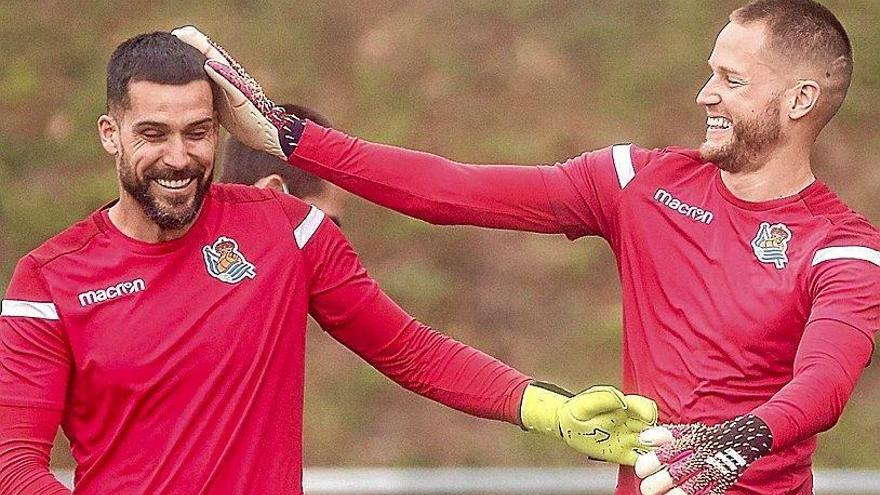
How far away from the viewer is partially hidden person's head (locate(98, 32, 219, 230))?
148 inches

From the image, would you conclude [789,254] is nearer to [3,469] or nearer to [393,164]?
[393,164]

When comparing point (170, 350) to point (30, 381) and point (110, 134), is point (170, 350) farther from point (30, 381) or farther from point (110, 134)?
point (110, 134)

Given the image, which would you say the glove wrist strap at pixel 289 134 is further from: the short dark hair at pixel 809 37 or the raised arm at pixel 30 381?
the short dark hair at pixel 809 37

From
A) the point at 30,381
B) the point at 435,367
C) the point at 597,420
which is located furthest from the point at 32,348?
the point at 597,420

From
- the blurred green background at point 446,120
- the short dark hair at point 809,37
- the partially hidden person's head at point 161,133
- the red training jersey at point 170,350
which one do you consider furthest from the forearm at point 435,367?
the blurred green background at point 446,120

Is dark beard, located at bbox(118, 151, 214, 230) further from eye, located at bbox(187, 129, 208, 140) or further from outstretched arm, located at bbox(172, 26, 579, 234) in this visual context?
outstretched arm, located at bbox(172, 26, 579, 234)

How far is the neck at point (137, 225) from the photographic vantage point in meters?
3.81

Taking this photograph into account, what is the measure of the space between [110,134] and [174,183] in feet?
0.69

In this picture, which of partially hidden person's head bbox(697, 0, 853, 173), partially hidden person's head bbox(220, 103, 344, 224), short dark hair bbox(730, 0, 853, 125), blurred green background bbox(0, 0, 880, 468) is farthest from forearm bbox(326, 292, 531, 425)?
blurred green background bbox(0, 0, 880, 468)

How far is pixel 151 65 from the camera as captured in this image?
381 cm

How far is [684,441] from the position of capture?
12.1 feet

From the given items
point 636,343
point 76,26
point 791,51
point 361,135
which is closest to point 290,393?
point 636,343

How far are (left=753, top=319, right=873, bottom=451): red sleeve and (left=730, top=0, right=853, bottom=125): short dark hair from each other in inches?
26.7

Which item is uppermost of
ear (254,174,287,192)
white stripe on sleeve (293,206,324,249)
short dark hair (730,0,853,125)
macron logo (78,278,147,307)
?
short dark hair (730,0,853,125)
